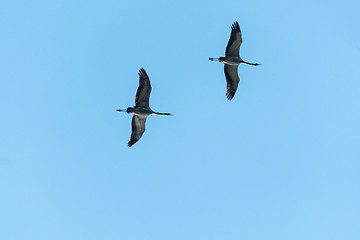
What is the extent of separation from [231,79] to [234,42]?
3.79m

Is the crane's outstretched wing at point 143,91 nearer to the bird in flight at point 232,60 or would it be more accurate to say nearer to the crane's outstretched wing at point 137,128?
the crane's outstretched wing at point 137,128

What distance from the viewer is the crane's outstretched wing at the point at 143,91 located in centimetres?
4800

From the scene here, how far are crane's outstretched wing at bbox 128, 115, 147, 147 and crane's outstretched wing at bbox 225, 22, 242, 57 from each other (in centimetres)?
949

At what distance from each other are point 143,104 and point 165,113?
3109mm

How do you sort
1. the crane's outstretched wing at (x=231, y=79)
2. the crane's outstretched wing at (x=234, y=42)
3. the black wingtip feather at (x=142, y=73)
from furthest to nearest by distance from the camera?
the crane's outstretched wing at (x=231, y=79) → the crane's outstretched wing at (x=234, y=42) → the black wingtip feather at (x=142, y=73)

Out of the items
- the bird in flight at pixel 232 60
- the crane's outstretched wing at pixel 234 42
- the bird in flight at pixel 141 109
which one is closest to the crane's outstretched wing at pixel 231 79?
the bird in flight at pixel 232 60

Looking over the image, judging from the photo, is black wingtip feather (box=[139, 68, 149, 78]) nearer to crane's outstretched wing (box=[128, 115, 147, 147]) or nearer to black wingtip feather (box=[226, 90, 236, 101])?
crane's outstretched wing (box=[128, 115, 147, 147])

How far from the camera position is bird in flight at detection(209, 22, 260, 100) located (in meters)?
51.9

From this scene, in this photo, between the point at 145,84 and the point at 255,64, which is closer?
the point at 145,84

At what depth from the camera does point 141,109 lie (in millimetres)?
49375

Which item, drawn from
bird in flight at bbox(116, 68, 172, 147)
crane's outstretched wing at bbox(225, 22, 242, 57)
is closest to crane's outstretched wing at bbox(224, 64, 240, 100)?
crane's outstretched wing at bbox(225, 22, 242, 57)

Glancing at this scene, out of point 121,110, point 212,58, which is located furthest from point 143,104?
point 212,58

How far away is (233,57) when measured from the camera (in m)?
53.2

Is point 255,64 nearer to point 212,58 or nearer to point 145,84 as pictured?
point 212,58
